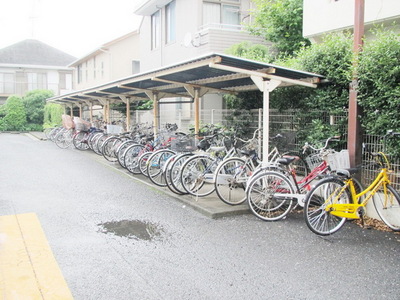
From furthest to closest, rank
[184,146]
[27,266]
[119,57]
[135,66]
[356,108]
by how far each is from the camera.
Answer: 1. [135,66]
2. [119,57]
3. [184,146]
4. [356,108]
5. [27,266]

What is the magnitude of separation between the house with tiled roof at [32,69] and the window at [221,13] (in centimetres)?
2515

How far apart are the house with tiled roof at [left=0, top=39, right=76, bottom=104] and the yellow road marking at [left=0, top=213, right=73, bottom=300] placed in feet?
111

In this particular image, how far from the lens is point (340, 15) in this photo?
10.1 m

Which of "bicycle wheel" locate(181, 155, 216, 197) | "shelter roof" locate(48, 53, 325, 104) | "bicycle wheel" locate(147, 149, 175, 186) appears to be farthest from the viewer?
"bicycle wheel" locate(147, 149, 175, 186)

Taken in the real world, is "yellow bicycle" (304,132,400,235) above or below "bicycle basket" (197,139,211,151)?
below

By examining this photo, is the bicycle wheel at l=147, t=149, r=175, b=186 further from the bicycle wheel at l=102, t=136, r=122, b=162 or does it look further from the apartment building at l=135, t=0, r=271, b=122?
the apartment building at l=135, t=0, r=271, b=122

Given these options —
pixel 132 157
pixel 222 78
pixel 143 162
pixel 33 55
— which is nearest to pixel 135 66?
pixel 132 157

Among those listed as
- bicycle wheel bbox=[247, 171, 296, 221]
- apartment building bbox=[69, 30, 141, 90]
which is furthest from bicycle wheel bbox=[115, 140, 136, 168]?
apartment building bbox=[69, 30, 141, 90]

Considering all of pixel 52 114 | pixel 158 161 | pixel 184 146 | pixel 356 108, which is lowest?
pixel 158 161

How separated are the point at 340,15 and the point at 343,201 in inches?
253

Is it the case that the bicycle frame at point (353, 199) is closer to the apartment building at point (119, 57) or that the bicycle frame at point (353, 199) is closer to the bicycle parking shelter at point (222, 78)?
the bicycle parking shelter at point (222, 78)

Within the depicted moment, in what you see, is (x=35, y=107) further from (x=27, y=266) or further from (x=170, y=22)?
(x=27, y=266)

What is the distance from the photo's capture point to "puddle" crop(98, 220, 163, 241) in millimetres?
5223

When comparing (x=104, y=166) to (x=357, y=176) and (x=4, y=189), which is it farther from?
(x=357, y=176)
